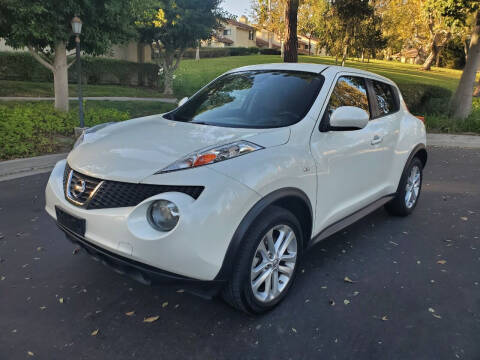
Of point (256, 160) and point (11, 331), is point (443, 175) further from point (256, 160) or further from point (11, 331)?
point (11, 331)

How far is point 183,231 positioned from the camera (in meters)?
2.31

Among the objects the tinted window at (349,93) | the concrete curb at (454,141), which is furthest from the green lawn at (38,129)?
the concrete curb at (454,141)

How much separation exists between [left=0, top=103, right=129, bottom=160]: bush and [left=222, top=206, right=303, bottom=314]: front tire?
618 centimetres

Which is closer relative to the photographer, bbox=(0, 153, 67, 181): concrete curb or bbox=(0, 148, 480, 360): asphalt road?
bbox=(0, 148, 480, 360): asphalt road

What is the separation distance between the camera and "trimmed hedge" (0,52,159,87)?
19.7 meters

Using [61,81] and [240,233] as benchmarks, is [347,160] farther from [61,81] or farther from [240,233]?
[61,81]

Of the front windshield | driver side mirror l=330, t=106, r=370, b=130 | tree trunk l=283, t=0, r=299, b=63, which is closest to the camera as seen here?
driver side mirror l=330, t=106, r=370, b=130

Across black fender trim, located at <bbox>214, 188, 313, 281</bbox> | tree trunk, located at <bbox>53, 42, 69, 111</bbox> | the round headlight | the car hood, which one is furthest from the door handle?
tree trunk, located at <bbox>53, 42, 69, 111</bbox>

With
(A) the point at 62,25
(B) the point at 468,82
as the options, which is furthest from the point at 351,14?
(A) the point at 62,25

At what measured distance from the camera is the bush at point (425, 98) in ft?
46.4

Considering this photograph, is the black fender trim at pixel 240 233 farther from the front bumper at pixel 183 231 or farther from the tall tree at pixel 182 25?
the tall tree at pixel 182 25

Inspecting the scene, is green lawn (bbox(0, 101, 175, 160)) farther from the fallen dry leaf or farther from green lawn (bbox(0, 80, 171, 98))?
green lawn (bbox(0, 80, 171, 98))

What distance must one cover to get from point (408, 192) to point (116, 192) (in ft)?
12.3

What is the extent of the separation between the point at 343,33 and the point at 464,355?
52.3ft
